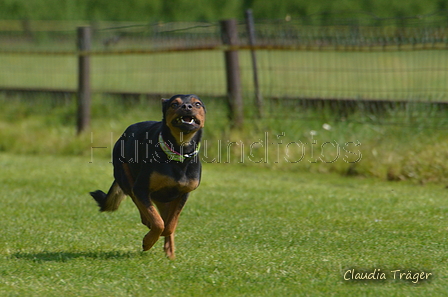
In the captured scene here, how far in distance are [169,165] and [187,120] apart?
1.12 ft

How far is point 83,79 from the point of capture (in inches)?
450

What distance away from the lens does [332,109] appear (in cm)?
943

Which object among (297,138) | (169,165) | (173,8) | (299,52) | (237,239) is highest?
(173,8)

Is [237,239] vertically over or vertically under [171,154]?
under

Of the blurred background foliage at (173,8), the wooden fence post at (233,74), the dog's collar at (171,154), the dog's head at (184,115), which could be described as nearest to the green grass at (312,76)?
the wooden fence post at (233,74)

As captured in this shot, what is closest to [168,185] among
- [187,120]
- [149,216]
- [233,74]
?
[149,216]

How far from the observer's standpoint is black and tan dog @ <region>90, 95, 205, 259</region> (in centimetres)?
464

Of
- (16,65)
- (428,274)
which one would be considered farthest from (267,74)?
(16,65)

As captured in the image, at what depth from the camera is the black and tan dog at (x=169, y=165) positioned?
4641mm

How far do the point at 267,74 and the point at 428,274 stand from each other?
646 centimetres

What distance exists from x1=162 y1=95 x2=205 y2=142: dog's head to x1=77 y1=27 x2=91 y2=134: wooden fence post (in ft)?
22.3

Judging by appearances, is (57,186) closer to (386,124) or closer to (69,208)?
(69,208)

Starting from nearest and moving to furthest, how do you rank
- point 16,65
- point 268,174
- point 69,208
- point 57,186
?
point 69,208, point 57,186, point 268,174, point 16,65

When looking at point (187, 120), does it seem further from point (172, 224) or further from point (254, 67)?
point (254, 67)
